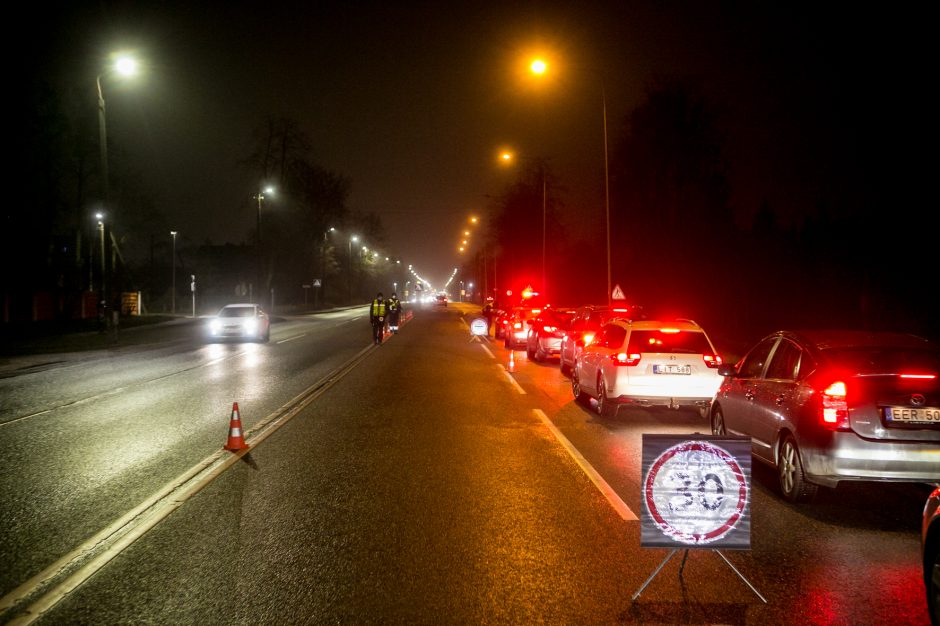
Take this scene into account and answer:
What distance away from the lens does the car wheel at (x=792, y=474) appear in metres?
7.36

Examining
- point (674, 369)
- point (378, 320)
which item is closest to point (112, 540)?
point (674, 369)

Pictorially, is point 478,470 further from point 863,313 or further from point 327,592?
point 863,313

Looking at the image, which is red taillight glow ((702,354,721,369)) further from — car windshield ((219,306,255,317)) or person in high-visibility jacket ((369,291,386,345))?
car windshield ((219,306,255,317))

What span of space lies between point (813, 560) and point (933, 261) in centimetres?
3632

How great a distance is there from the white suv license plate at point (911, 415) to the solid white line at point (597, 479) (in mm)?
2358

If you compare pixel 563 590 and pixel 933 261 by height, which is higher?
pixel 933 261

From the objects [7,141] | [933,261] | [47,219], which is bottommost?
[933,261]

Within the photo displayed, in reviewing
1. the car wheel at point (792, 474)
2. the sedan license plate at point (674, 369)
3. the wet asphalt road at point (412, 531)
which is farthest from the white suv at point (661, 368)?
the car wheel at point (792, 474)

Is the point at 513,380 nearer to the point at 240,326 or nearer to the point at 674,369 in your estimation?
the point at 674,369

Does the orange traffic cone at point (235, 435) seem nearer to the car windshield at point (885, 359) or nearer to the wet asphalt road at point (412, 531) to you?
the wet asphalt road at point (412, 531)

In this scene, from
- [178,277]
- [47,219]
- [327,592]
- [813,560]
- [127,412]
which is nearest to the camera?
[327,592]

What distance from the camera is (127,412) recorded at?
12984 millimetres

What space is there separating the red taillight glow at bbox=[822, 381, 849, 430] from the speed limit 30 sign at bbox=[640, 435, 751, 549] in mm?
2289

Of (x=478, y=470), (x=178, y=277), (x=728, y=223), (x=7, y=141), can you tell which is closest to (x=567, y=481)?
(x=478, y=470)
